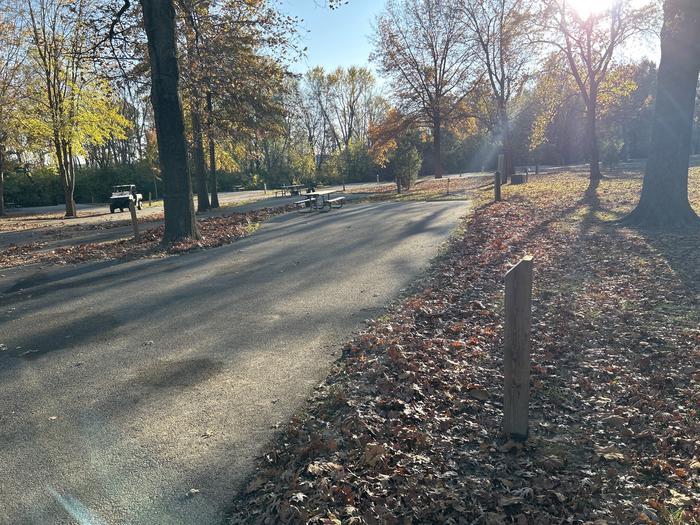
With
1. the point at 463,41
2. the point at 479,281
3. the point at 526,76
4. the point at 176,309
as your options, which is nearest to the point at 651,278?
the point at 479,281

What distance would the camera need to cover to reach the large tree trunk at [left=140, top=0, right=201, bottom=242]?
10.0 m

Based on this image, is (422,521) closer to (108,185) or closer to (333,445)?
(333,445)

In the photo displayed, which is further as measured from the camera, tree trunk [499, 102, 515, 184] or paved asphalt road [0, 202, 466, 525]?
tree trunk [499, 102, 515, 184]

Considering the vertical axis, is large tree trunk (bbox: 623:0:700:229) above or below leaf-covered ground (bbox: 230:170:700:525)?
above

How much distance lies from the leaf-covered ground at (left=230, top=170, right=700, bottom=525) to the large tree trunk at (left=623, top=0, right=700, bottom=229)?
3.95 metres

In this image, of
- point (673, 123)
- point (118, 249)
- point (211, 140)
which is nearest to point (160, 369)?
point (118, 249)

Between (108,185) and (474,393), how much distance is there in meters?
43.7

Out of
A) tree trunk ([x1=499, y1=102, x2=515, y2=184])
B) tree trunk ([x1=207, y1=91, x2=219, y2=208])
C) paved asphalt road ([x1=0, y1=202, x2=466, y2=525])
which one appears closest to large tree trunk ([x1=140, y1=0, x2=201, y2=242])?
paved asphalt road ([x1=0, y1=202, x2=466, y2=525])

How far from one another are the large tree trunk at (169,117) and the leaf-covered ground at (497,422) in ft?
22.2

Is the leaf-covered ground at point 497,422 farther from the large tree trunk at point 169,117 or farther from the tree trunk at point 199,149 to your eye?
the tree trunk at point 199,149

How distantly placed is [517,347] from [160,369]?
3.27m

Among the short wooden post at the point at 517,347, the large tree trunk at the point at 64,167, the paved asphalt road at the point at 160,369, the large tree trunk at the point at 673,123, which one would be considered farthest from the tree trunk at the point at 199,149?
the short wooden post at the point at 517,347

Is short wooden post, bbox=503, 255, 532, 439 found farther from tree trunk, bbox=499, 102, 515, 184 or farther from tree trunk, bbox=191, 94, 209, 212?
tree trunk, bbox=499, 102, 515, 184

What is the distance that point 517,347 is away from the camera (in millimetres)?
3100
